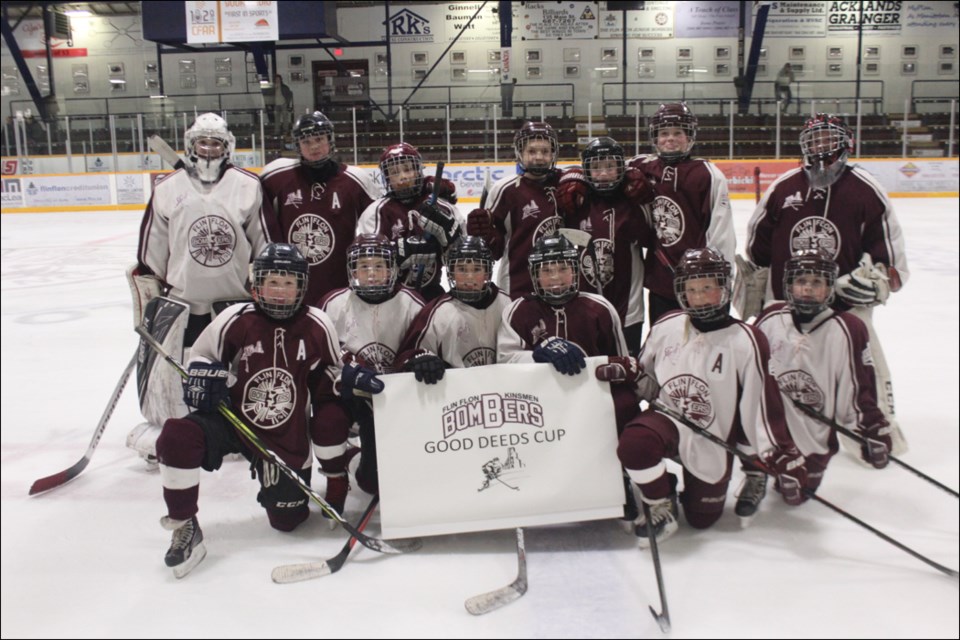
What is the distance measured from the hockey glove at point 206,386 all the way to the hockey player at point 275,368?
4 centimetres

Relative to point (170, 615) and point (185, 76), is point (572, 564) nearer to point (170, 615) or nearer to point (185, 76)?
point (170, 615)

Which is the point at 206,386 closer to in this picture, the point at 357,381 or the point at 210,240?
the point at 357,381

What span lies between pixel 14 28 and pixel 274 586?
1750cm

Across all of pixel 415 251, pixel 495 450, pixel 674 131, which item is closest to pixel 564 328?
pixel 495 450

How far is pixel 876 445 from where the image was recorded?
2.34 m

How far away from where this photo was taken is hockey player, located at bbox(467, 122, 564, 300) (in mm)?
2738

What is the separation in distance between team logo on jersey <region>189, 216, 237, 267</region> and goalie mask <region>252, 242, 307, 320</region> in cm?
59

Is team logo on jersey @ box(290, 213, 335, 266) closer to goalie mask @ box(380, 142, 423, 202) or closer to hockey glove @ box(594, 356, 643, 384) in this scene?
goalie mask @ box(380, 142, 423, 202)

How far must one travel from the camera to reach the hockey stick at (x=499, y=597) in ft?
5.98

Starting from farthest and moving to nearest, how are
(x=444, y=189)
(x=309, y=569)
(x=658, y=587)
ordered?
(x=444, y=189), (x=309, y=569), (x=658, y=587)

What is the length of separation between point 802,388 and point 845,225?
22.7 inches

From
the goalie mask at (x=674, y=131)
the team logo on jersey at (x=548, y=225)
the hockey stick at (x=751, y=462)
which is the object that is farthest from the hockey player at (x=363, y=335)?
the goalie mask at (x=674, y=131)

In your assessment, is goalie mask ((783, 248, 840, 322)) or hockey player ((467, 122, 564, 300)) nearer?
goalie mask ((783, 248, 840, 322))

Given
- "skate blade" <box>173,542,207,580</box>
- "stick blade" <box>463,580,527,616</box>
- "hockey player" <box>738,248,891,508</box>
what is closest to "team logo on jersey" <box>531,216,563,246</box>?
"hockey player" <box>738,248,891,508</box>
